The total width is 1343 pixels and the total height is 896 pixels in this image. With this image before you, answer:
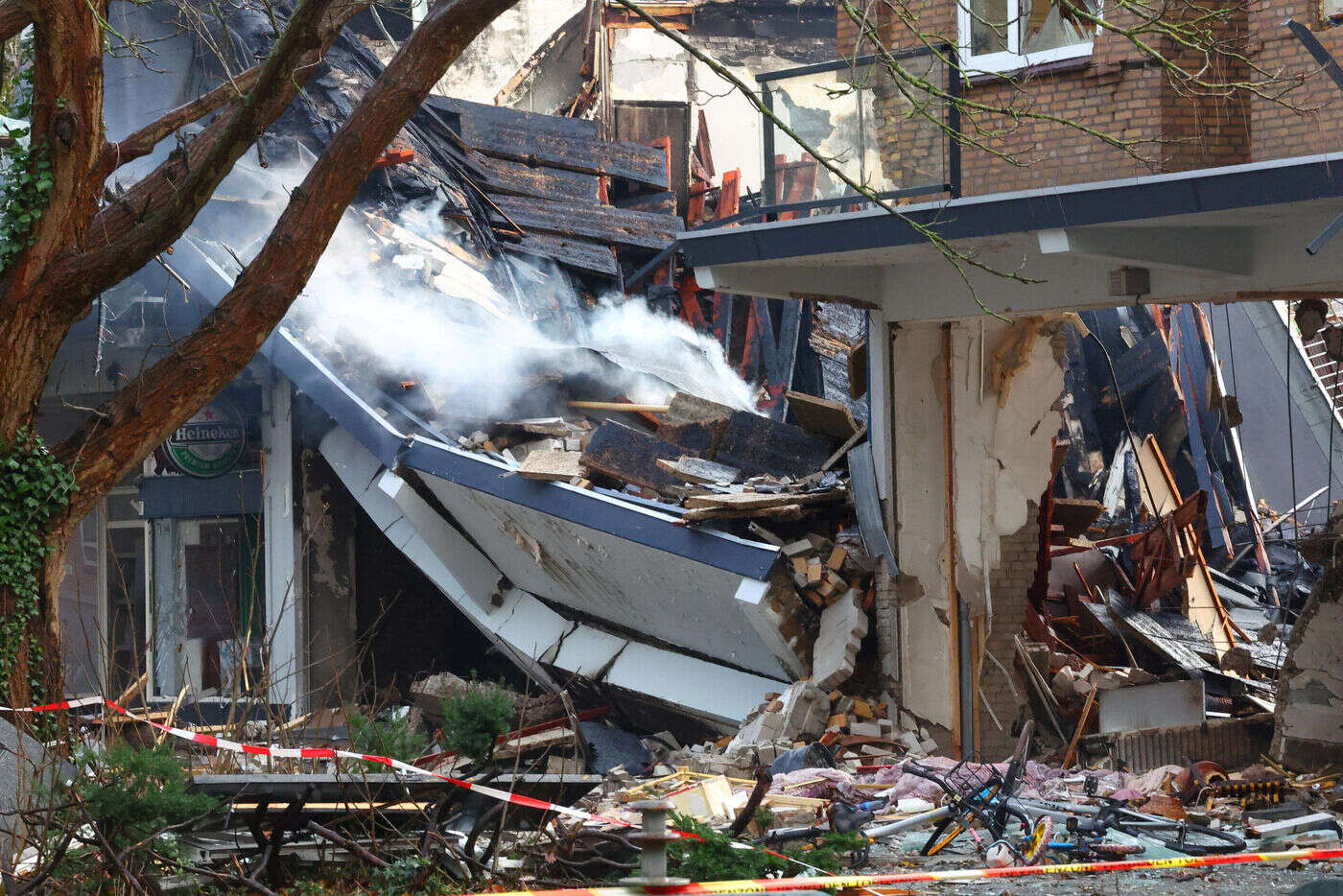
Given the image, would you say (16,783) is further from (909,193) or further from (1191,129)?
(1191,129)

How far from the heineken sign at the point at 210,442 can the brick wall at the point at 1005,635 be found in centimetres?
919

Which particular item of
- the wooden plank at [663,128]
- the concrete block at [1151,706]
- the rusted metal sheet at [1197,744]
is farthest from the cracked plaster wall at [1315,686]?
the wooden plank at [663,128]

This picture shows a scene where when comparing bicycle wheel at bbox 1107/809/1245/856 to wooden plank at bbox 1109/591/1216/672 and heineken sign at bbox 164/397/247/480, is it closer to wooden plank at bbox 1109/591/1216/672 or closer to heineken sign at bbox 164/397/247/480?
wooden plank at bbox 1109/591/1216/672

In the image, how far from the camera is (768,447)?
13.1 meters

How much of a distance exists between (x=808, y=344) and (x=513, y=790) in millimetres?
11497

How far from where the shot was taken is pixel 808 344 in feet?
60.2

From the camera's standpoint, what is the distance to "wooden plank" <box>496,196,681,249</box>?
17.6 m

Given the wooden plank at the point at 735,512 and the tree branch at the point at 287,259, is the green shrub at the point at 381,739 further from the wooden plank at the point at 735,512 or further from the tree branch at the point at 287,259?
the wooden plank at the point at 735,512

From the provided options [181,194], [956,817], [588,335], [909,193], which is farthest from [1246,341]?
[181,194]

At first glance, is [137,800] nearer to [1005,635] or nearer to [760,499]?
[760,499]

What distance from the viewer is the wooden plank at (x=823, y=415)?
42.1ft

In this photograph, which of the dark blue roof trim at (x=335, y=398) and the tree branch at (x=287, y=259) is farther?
the dark blue roof trim at (x=335, y=398)

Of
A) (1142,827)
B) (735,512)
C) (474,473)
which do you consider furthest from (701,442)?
(1142,827)

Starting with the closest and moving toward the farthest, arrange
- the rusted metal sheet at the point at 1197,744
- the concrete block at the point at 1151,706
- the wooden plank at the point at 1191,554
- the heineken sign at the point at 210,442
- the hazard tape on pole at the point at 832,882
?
the hazard tape on pole at the point at 832,882
the rusted metal sheet at the point at 1197,744
the concrete block at the point at 1151,706
the wooden plank at the point at 1191,554
the heineken sign at the point at 210,442
